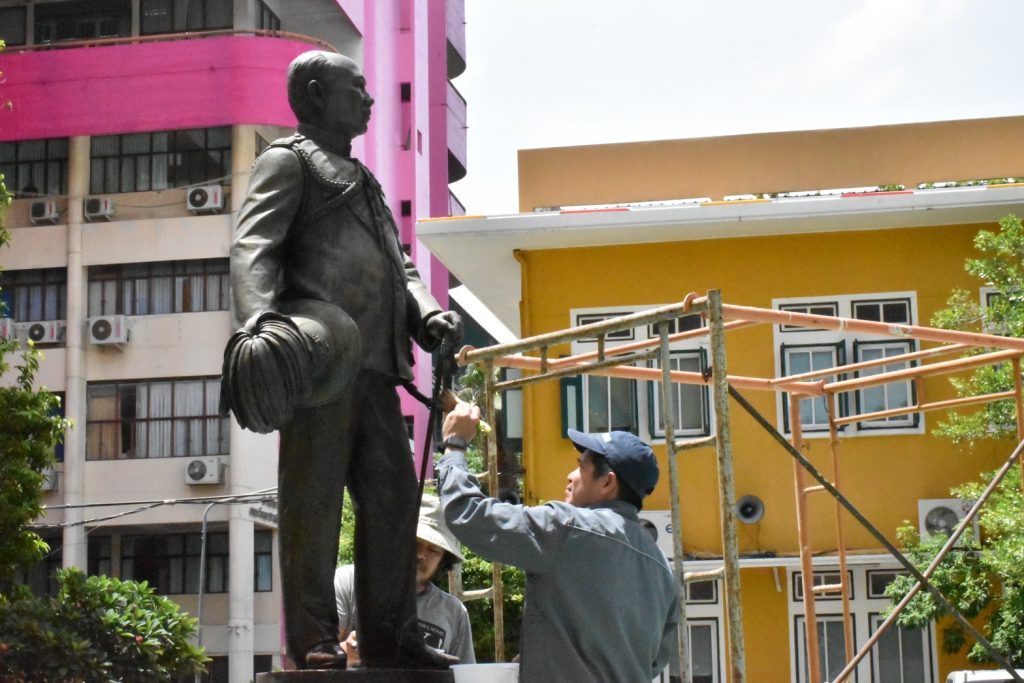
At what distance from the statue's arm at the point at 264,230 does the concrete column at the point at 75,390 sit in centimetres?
2838

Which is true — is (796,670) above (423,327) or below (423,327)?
below

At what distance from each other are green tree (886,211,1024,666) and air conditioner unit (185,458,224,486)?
16.5m

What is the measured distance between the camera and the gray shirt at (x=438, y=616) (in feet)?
17.1

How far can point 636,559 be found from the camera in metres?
4.67

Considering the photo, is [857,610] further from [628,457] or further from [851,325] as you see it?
[628,457]

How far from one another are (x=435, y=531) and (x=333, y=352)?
132 cm

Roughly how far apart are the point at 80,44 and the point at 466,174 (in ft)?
44.3

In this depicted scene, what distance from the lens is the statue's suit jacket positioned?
15.0 ft

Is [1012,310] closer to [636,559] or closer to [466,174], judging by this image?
[636,559]

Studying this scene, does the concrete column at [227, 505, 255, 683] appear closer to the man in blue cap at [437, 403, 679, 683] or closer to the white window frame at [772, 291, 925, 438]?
the white window frame at [772, 291, 925, 438]

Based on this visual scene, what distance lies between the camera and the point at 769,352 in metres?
19.0

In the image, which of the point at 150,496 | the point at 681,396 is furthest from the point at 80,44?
the point at 681,396

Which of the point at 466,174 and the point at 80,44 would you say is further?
the point at 466,174

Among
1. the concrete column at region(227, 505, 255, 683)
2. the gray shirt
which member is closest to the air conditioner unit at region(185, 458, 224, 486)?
the concrete column at region(227, 505, 255, 683)
